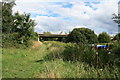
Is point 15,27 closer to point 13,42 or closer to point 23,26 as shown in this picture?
point 23,26

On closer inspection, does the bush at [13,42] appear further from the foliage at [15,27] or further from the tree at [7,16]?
the tree at [7,16]

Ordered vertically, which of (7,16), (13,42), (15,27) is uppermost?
(7,16)

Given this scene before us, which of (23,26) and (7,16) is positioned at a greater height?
(7,16)

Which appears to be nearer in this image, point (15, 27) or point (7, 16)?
point (7, 16)

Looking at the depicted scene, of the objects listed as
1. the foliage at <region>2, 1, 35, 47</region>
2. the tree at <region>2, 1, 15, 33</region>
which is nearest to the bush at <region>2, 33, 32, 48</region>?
the foliage at <region>2, 1, 35, 47</region>

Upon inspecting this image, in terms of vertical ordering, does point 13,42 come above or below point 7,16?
below

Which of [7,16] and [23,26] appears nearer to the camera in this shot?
[7,16]

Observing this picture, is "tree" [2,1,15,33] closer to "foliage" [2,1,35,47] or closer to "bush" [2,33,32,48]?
"foliage" [2,1,35,47]

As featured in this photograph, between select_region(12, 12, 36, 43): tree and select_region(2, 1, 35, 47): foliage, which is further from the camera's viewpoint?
select_region(12, 12, 36, 43): tree

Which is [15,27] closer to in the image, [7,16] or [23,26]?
[23,26]

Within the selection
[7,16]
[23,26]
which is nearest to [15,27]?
[23,26]

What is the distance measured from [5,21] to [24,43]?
296 cm

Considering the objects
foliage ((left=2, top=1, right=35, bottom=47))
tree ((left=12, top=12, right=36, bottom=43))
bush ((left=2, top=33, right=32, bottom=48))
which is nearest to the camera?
bush ((left=2, top=33, right=32, bottom=48))

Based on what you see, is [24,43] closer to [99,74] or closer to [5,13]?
[5,13]
